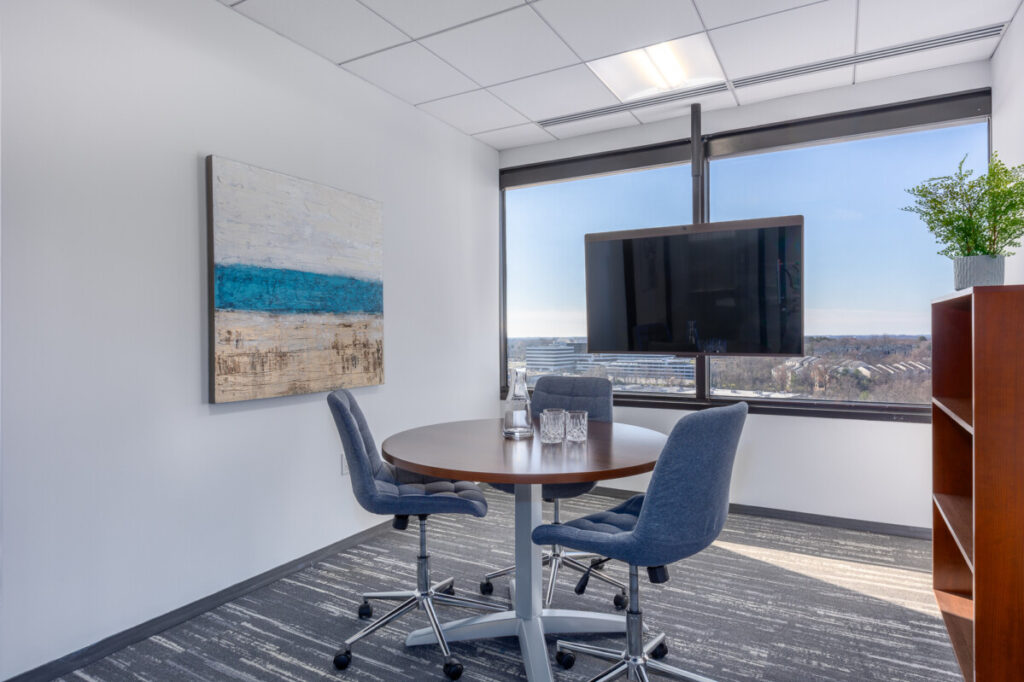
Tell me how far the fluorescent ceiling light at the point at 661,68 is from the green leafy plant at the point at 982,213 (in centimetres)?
140

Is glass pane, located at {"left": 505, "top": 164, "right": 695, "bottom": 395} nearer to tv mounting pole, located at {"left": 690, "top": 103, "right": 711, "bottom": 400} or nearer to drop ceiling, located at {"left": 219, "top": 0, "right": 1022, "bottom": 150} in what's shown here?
tv mounting pole, located at {"left": 690, "top": 103, "right": 711, "bottom": 400}

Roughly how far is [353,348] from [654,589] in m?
1.98

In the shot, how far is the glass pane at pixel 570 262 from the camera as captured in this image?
425cm

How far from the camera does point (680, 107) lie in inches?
155

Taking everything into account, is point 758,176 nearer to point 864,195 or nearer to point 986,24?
point 864,195

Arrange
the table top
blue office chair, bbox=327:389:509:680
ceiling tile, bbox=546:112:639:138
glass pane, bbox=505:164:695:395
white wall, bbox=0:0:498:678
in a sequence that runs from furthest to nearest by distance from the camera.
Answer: glass pane, bbox=505:164:695:395 < ceiling tile, bbox=546:112:639:138 < blue office chair, bbox=327:389:509:680 < white wall, bbox=0:0:498:678 < the table top

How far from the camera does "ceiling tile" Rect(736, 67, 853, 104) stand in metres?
3.45

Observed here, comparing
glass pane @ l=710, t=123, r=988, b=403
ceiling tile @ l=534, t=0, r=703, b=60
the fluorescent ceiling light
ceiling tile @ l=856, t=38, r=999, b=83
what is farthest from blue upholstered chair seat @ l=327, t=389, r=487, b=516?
ceiling tile @ l=856, t=38, r=999, b=83

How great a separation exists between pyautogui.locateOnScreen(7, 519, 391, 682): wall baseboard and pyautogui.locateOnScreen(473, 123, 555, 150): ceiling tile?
9.65 ft

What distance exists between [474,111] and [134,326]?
2505mm

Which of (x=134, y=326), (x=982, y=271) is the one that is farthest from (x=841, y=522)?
(x=134, y=326)

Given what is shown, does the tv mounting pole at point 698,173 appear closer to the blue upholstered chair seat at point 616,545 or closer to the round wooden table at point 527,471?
the round wooden table at point 527,471

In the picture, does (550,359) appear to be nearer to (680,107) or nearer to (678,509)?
(680,107)

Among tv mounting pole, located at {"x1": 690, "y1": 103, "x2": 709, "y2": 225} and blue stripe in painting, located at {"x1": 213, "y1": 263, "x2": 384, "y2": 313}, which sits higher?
tv mounting pole, located at {"x1": 690, "y1": 103, "x2": 709, "y2": 225}
